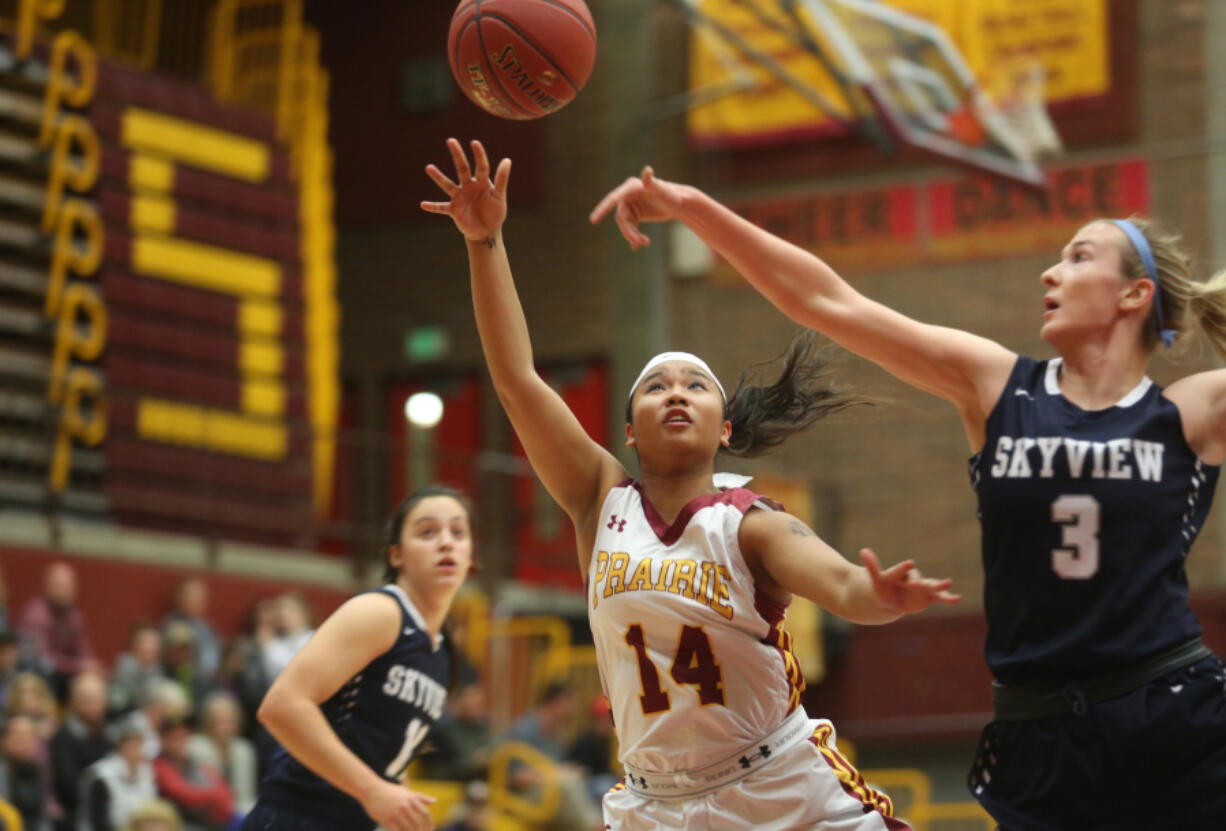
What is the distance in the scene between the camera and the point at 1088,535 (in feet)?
10.9

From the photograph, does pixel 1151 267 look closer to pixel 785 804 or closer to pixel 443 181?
pixel 785 804

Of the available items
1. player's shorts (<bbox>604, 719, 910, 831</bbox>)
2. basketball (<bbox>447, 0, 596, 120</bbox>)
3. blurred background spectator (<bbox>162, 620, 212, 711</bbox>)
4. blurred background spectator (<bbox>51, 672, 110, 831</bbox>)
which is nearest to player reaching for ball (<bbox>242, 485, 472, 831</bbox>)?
player's shorts (<bbox>604, 719, 910, 831</bbox>)

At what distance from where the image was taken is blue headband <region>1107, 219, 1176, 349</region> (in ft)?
11.6

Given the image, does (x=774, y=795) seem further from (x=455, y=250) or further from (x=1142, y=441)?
(x=455, y=250)

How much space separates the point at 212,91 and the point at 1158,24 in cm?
877

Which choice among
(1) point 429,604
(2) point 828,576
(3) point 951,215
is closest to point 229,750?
(1) point 429,604

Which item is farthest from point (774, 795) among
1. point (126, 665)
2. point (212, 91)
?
point (212, 91)

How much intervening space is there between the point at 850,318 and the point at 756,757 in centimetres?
102

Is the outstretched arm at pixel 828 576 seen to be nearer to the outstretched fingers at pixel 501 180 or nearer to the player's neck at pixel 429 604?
the outstretched fingers at pixel 501 180

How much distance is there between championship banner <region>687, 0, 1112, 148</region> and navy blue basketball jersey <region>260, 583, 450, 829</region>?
28.2 feet

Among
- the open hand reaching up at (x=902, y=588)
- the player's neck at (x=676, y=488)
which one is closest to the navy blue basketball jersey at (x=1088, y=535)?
the open hand reaching up at (x=902, y=588)

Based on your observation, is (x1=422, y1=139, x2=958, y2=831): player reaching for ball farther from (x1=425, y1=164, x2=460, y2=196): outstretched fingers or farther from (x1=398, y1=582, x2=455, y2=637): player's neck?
(x1=398, y1=582, x2=455, y2=637): player's neck

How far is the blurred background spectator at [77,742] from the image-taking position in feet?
28.0

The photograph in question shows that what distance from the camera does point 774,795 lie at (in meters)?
3.78
